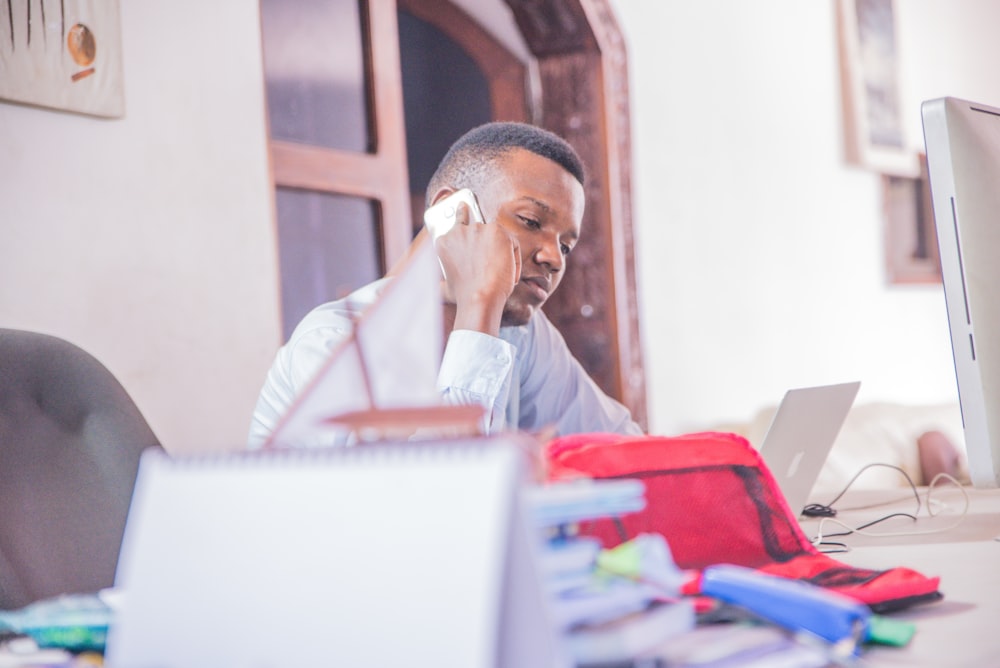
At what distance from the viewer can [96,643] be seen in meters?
0.64

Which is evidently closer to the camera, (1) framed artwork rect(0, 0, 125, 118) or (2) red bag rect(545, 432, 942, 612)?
(2) red bag rect(545, 432, 942, 612)

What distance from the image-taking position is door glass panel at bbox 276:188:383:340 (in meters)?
2.41

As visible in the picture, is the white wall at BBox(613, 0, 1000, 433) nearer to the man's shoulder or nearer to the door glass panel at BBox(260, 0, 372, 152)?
the door glass panel at BBox(260, 0, 372, 152)

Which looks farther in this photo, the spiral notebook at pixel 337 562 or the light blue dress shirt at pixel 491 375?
the light blue dress shirt at pixel 491 375

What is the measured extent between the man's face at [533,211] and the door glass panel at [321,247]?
715 mm

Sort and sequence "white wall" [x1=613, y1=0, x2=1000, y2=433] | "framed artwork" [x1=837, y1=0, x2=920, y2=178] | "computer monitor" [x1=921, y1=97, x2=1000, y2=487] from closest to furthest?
"computer monitor" [x1=921, y1=97, x2=1000, y2=487] < "white wall" [x1=613, y1=0, x2=1000, y2=433] < "framed artwork" [x1=837, y1=0, x2=920, y2=178]

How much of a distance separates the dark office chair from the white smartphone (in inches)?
22.4

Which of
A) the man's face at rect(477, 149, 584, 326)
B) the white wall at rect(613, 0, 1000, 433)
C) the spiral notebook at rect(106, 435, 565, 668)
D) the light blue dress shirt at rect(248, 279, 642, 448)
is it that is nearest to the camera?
the spiral notebook at rect(106, 435, 565, 668)

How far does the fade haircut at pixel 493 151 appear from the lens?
1.84 metres

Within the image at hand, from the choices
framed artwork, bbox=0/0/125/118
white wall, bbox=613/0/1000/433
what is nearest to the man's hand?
framed artwork, bbox=0/0/125/118

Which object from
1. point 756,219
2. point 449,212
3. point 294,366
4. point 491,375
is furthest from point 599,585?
point 756,219

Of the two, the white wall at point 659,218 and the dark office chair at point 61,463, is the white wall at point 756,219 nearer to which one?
the white wall at point 659,218

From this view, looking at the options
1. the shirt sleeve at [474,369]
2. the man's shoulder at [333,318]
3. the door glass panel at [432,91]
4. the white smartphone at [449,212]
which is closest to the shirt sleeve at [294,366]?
the man's shoulder at [333,318]

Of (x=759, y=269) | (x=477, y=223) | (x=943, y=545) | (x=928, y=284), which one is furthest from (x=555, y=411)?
(x=928, y=284)
